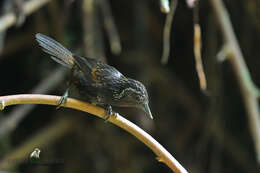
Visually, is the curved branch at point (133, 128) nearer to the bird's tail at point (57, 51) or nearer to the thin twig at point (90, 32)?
the bird's tail at point (57, 51)

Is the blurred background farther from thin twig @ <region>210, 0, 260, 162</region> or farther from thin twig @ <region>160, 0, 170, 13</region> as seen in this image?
thin twig @ <region>160, 0, 170, 13</region>

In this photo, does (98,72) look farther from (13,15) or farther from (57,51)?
(13,15)

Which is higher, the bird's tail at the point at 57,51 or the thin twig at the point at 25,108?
the bird's tail at the point at 57,51

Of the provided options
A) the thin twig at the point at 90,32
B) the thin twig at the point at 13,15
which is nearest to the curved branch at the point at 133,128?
the thin twig at the point at 13,15

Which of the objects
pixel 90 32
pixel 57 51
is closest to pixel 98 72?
pixel 57 51

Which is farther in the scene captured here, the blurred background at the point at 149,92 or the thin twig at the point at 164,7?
the blurred background at the point at 149,92

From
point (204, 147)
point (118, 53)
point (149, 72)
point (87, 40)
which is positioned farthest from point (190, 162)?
point (87, 40)

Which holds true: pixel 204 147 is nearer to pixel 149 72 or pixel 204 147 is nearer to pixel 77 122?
pixel 149 72

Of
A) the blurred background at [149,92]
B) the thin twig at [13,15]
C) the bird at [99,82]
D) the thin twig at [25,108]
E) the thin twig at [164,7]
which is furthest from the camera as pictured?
the blurred background at [149,92]

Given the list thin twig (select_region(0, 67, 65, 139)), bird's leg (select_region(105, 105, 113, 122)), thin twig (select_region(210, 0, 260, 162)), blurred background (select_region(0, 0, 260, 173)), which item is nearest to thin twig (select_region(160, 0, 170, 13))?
bird's leg (select_region(105, 105, 113, 122))
